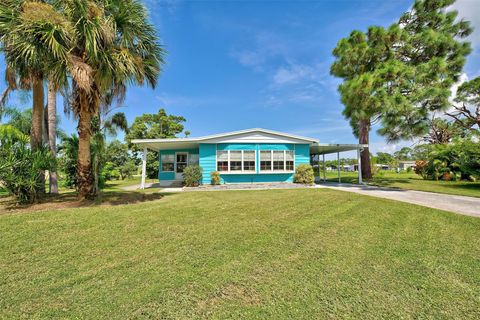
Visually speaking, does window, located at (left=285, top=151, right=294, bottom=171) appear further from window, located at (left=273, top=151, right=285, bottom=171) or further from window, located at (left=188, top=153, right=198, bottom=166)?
window, located at (left=188, top=153, right=198, bottom=166)

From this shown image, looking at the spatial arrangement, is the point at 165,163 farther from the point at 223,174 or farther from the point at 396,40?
the point at 396,40

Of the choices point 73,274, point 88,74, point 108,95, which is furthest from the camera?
point 108,95

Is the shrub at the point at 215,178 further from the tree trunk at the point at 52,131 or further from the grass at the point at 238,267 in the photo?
the grass at the point at 238,267

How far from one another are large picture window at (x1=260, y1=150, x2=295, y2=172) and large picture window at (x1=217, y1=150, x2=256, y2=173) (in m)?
0.67

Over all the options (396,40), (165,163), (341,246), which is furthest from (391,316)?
(396,40)

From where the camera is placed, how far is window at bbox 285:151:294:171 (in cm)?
1351

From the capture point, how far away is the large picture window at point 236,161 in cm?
1304

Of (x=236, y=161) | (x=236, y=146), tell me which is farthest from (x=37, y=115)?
(x=236, y=161)

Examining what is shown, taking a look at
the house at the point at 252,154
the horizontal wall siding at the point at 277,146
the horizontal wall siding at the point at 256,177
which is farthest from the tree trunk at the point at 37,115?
the horizontal wall siding at the point at 277,146

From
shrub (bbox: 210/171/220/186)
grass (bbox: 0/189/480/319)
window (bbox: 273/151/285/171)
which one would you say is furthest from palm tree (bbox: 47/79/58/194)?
window (bbox: 273/151/285/171)

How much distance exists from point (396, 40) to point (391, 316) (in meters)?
16.4

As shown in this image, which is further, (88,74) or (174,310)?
(88,74)

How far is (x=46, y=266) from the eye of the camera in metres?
2.83

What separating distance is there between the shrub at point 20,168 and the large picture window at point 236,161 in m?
8.28
